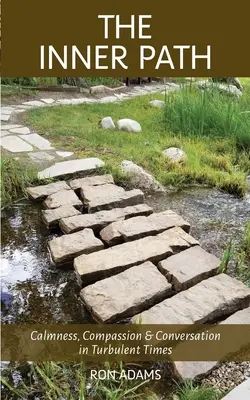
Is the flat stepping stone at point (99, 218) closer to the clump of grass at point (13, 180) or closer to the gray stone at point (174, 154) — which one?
the clump of grass at point (13, 180)

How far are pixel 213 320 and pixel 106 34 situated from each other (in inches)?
53.7

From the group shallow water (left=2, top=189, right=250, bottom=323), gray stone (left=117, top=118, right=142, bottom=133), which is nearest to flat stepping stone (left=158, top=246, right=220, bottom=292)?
shallow water (left=2, top=189, right=250, bottom=323)

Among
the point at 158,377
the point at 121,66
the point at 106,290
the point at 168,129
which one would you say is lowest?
the point at 158,377

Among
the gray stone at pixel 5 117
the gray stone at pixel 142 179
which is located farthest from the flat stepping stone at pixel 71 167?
the gray stone at pixel 5 117

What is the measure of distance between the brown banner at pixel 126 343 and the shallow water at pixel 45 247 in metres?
0.09

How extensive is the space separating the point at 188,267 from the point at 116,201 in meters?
0.78

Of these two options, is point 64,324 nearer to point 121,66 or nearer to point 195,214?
point 195,214

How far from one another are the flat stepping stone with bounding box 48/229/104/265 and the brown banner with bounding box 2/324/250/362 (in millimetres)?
430

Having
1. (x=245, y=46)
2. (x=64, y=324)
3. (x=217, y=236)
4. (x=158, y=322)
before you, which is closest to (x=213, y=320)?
(x=158, y=322)

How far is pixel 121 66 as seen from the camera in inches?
93.7

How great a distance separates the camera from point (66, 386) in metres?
1.37

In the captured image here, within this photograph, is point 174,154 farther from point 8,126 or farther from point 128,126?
point 8,126

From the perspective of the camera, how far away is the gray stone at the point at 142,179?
2863 mm

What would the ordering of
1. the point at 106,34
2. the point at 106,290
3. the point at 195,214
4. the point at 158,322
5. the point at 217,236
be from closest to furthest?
the point at 158,322 → the point at 106,290 → the point at 106,34 → the point at 217,236 → the point at 195,214
